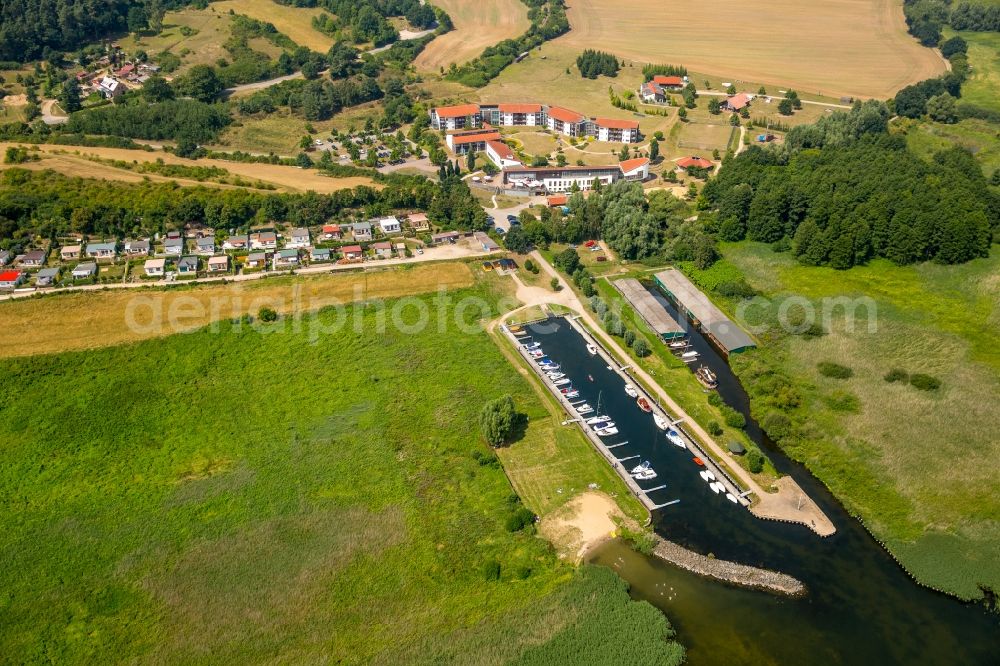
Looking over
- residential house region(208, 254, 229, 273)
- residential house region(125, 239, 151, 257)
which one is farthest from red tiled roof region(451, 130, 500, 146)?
residential house region(125, 239, 151, 257)

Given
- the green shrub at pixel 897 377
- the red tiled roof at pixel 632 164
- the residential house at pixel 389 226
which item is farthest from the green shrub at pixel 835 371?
Answer: the residential house at pixel 389 226

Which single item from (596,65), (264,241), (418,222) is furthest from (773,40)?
(264,241)

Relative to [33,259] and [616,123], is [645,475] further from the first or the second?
[616,123]

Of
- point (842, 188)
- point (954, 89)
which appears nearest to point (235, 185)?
point (842, 188)

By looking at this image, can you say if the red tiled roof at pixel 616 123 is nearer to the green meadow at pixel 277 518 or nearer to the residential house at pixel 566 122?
the residential house at pixel 566 122

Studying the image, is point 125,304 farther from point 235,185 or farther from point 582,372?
point 582,372
